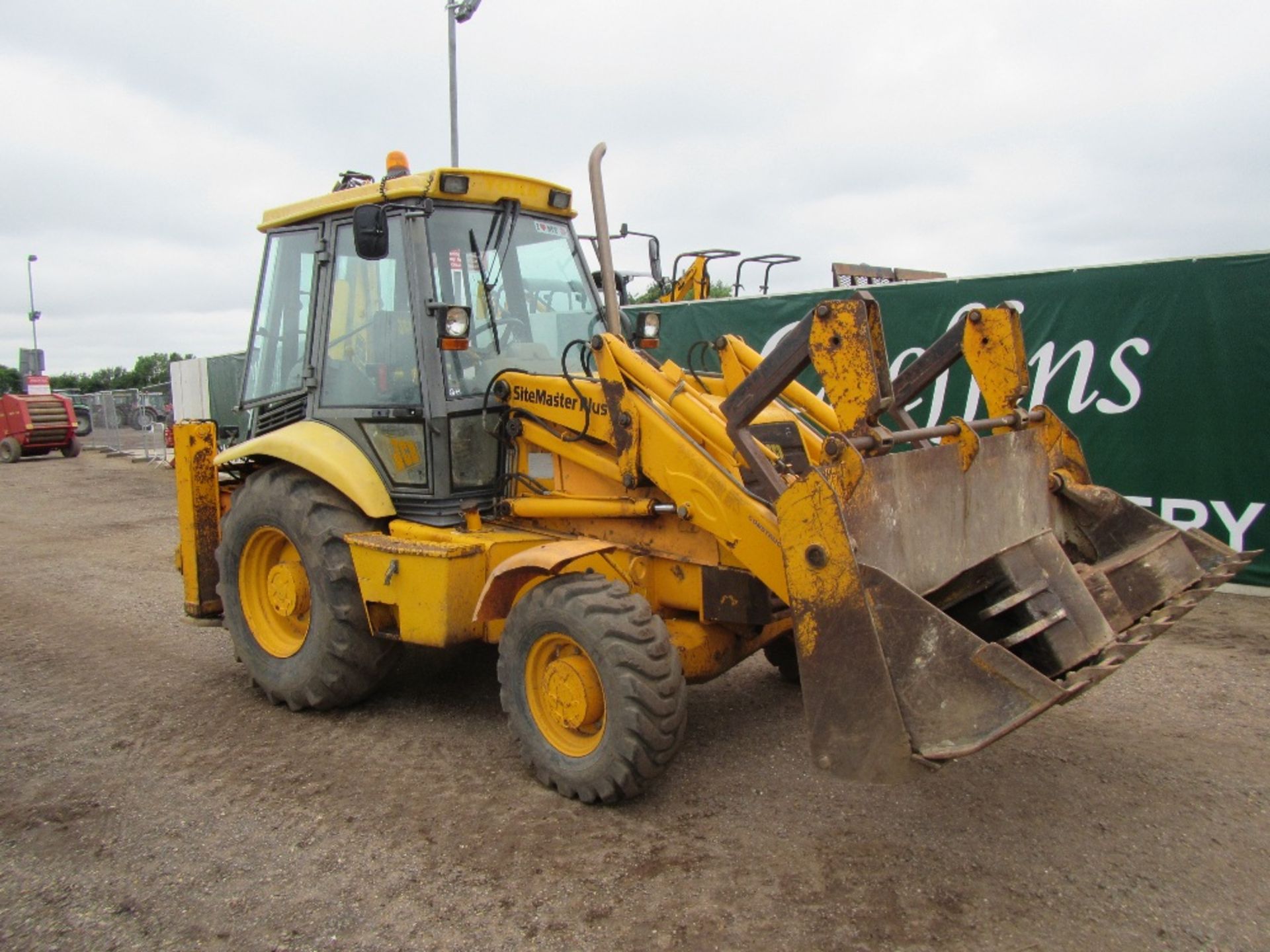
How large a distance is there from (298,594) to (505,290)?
6.44 feet

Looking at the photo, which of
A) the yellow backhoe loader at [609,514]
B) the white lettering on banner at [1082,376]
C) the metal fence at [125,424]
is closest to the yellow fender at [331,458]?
the yellow backhoe loader at [609,514]

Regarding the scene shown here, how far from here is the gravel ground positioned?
3.37 meters

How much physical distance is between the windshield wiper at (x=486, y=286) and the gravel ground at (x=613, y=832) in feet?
6.42

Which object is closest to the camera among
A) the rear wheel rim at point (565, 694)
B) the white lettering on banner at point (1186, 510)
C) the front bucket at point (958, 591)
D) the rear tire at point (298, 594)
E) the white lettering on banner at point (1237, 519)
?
the front bucket at point (958, 591)

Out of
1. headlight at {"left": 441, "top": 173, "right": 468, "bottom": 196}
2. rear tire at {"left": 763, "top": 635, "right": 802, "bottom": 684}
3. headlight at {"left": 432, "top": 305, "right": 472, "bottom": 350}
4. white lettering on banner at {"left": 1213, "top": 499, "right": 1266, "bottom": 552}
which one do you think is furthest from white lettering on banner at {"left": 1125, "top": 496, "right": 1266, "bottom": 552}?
headlight at {"left": 441, "top": 173, "right": 468, "bottom": 196}

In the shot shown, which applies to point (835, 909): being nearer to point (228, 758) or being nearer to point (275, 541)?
point (228, 758)

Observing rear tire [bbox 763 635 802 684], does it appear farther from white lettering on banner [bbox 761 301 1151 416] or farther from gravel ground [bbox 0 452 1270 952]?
white lettering on banner [bbox 761 301 1151 416]

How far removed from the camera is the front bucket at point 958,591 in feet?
10.9

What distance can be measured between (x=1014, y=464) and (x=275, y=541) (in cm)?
390

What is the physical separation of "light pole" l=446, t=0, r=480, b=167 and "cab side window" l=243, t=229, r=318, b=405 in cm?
696

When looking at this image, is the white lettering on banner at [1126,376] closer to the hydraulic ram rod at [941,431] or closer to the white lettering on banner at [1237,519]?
the white lettering on banner at [1237,519]

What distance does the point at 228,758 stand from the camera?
4.93 metres

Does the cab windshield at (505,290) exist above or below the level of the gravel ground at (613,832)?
above

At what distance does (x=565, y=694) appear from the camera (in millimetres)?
4297
